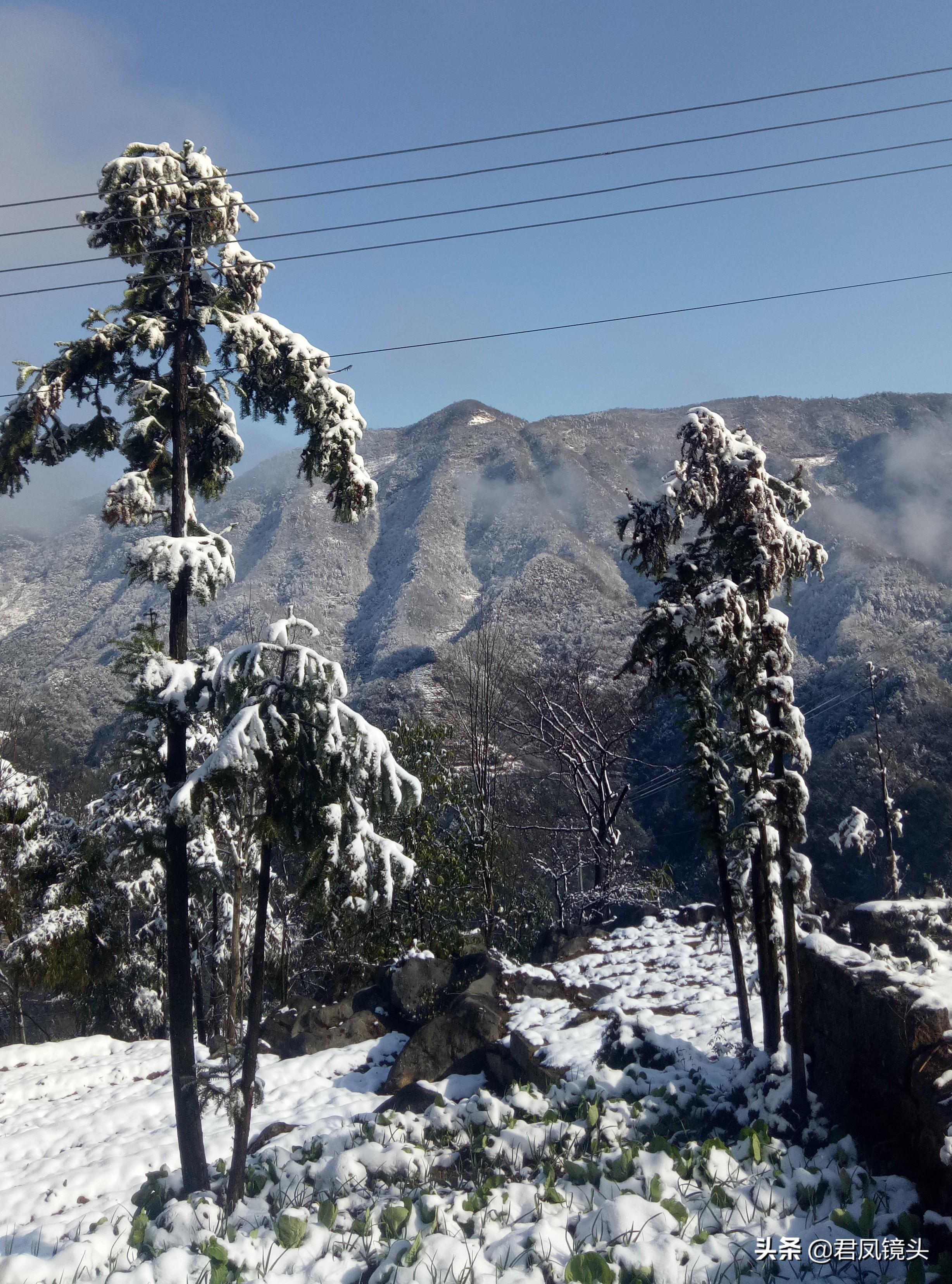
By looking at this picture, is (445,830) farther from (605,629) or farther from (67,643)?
(67,643)

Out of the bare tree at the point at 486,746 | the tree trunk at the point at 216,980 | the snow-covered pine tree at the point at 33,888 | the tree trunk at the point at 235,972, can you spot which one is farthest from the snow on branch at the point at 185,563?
the snow-covered pine tree at the point at 33,888

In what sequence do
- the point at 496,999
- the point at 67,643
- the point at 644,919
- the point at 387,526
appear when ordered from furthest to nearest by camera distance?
the point at 387,526
the point at 67,643
the point at 644,919
the point at 496,999

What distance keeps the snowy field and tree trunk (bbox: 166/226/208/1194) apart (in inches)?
16.4

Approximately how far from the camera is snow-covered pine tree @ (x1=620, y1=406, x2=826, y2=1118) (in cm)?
737

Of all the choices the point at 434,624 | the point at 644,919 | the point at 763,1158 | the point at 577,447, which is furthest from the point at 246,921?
the point at 577,447

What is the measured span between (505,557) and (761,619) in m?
81.0

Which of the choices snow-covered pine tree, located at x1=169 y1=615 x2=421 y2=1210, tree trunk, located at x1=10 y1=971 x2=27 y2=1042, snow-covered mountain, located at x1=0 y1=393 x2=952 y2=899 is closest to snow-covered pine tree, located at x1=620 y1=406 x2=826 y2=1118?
snow-covered pine tree, located at x1=169 y1=615 x2=421 y2=1210

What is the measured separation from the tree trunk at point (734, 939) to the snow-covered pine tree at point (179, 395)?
5477 millimetres

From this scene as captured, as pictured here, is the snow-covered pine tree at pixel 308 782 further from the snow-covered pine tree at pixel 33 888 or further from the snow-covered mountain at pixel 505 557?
the snow-covered mountain at pixel 505 557

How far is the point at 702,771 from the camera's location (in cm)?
949

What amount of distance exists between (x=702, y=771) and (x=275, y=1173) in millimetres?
5737

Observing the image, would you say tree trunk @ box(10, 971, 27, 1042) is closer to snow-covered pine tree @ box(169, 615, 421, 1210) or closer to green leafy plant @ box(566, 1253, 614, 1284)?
snow-covered pine tree @ box(169, 615, 421, 1210)

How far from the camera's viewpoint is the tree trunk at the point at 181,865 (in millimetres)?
6586

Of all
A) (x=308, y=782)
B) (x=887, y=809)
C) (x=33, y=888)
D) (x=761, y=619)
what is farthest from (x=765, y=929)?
(x=33, y=888)
